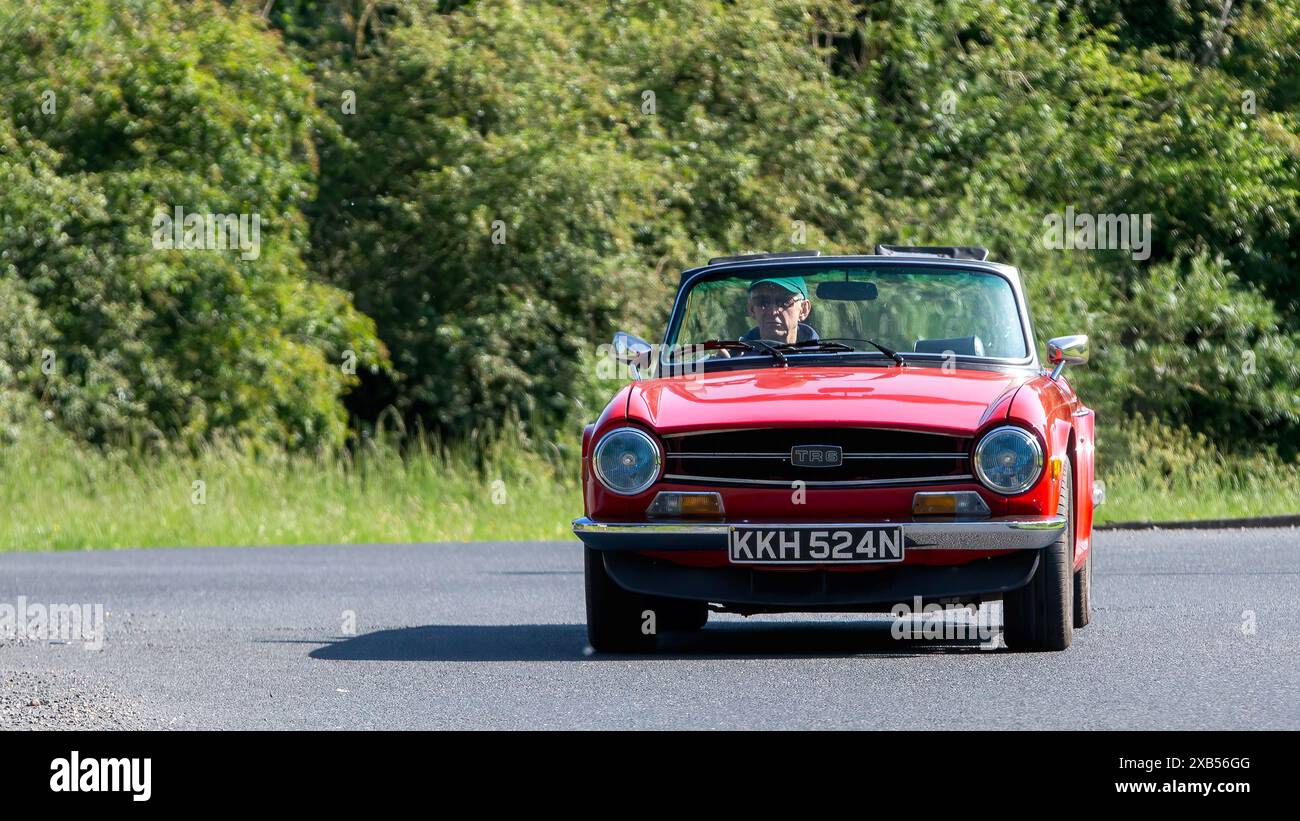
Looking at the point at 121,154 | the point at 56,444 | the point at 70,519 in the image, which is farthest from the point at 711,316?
the point at 121,154

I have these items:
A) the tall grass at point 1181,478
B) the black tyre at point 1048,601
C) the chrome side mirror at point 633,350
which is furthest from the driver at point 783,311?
the tall grass at point 1181,478

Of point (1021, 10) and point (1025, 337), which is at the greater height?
point (1021, 10)

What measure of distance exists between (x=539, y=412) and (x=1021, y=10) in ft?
30.1

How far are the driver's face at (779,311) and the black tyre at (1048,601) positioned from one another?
62.1 inches

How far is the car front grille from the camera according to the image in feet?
27.9

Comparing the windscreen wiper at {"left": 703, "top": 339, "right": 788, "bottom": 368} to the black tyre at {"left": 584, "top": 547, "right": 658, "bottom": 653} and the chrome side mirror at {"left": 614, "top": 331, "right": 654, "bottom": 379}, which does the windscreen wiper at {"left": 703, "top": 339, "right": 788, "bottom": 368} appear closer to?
the chrome side mirror at {"left": 614, "top": 331, "right": 654, "bottom": 379}

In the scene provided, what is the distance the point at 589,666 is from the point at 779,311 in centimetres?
196

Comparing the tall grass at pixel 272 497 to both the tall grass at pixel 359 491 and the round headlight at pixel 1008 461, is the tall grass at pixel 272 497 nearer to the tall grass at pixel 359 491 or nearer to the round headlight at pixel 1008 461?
the tall grass at pixel 359 491

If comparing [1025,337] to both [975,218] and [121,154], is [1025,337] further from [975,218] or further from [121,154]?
[121,154]

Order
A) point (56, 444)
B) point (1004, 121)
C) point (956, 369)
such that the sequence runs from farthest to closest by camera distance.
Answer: point (1004, 121)
point (56, 444)
point (956, 369)

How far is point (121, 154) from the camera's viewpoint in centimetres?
2747

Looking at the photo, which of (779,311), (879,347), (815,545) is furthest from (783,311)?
(815,545)

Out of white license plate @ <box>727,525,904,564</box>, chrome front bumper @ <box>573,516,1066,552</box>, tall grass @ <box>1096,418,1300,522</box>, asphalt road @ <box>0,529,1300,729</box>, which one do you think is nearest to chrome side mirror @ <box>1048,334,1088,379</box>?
asphalt road @ <box>0,529,1300,729</box>

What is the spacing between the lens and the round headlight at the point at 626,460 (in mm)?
8695
